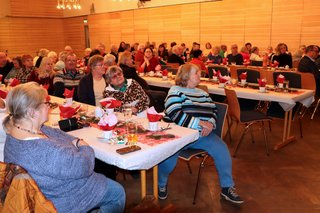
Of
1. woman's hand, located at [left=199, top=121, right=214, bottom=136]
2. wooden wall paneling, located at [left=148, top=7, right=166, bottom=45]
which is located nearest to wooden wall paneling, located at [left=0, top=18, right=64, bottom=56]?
wooden wall paneling, located at [left=148, top=7, right=166, bottom=45]

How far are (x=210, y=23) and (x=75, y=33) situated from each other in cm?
948

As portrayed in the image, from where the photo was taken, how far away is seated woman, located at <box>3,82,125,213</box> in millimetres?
1816

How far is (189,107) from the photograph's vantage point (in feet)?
10.6

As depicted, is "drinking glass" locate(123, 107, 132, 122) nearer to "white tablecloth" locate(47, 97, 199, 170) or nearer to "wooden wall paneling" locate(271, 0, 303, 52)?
"white tablecloth" locate(47, 97, 199, 170)

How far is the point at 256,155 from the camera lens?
14.3 feet

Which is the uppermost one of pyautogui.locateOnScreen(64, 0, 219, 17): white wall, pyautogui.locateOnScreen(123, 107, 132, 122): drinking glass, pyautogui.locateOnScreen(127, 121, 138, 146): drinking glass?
pyautogui.locateOnScreen(64, 0, 219, 17): white wall

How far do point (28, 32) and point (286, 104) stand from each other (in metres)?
16.1

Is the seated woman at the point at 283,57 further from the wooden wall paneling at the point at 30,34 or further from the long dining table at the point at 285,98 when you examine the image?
the wooden wall paneling at the point at 30,34

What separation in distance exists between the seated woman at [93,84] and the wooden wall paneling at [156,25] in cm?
1002

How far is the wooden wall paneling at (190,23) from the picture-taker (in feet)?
40.9

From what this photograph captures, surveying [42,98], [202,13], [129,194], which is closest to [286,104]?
[129,194]

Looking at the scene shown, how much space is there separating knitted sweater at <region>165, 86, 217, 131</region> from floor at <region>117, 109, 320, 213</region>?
776 millimetres

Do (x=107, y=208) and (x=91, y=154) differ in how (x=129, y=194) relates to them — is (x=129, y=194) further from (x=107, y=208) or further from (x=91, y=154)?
(x=91, y=154)

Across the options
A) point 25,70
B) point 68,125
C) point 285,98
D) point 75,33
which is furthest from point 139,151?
point 75,33
